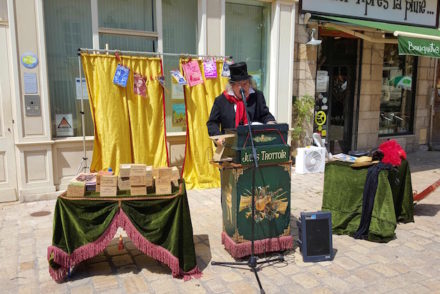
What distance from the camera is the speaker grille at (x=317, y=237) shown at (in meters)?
3.83

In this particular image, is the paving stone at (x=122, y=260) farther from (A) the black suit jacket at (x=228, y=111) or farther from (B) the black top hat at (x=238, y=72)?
(B) the black top hat at (x=238, y=72)

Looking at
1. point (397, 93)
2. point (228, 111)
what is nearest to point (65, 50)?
point (228, 111)

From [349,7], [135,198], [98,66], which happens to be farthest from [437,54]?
[135,198]

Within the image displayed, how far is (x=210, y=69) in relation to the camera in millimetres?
6500

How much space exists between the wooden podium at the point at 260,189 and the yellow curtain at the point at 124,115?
2608 millimetres

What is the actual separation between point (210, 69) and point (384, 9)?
5.13 meters

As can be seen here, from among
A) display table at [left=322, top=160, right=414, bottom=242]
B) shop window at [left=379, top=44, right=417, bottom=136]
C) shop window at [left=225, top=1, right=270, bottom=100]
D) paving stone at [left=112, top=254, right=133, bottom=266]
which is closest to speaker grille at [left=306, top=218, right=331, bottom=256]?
display table at [left=322, top=160, right=414, bottom=242]

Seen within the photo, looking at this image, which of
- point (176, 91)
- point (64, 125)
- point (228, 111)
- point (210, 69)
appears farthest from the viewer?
point (176, 91)

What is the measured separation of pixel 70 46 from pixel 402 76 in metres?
8.30

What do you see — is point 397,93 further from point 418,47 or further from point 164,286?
point 164,286

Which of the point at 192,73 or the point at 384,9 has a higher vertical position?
the point at 384,9

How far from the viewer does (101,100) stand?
575 centimetres

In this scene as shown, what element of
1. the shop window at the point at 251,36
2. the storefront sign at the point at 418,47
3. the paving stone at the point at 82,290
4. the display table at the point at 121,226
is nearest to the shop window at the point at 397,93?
the storefront sign at the point at 418,47

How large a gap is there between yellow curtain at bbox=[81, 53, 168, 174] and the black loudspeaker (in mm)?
3099
